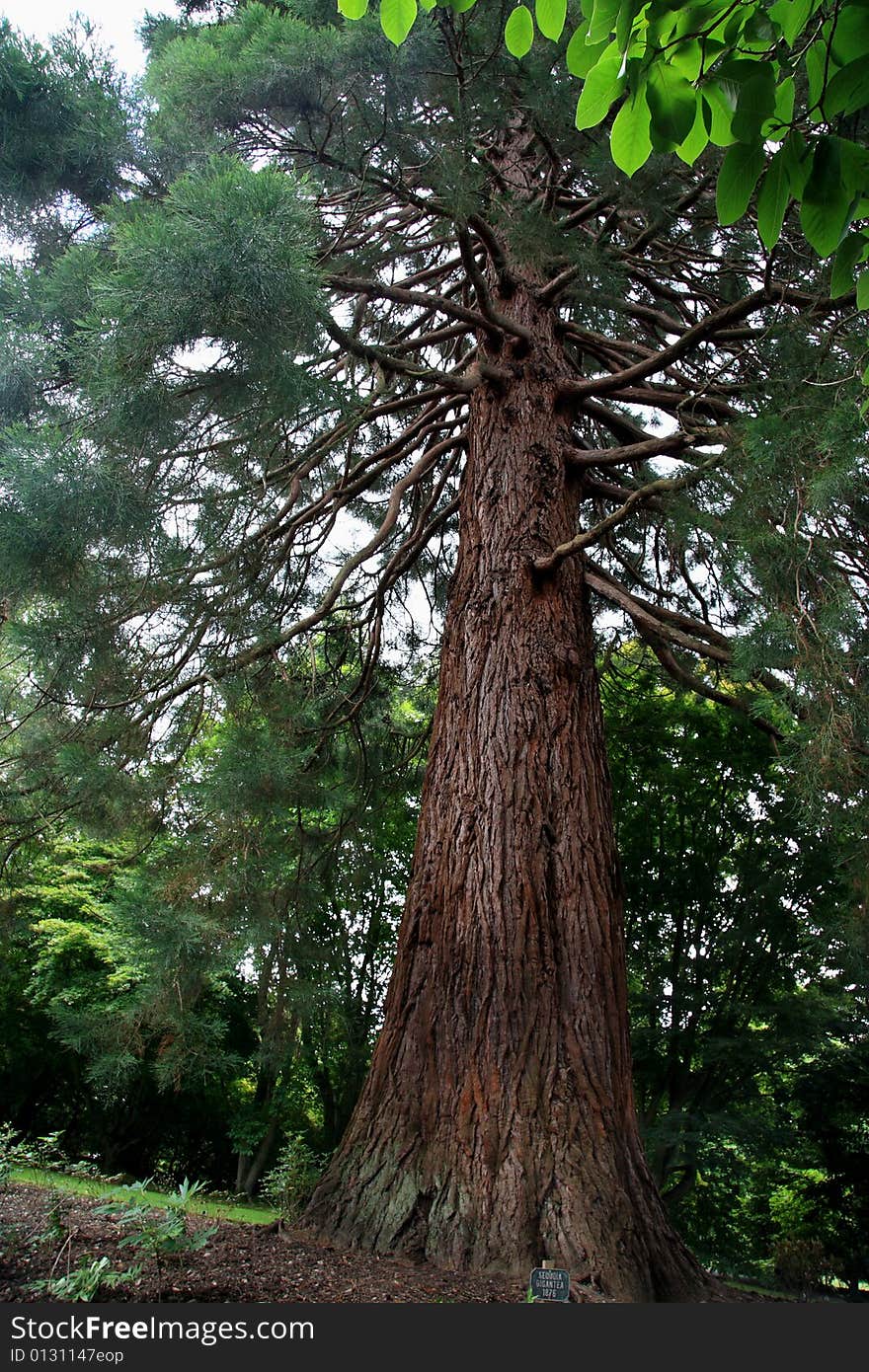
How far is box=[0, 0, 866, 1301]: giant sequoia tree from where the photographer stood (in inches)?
112

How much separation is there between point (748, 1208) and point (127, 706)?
355 inches

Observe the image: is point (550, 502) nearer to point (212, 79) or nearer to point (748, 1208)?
point (212, 79)

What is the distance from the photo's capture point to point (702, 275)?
17.9 feet

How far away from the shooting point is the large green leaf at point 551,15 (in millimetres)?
1617

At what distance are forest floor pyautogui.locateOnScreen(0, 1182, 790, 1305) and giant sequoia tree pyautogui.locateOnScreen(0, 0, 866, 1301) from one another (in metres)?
0.15

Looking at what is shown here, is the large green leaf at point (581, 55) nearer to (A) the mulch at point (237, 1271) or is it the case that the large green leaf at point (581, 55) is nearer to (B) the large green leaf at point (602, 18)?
(B) the large green leaf at point (602, 18)

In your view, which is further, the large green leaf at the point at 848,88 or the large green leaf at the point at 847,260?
the large green leaf at the point at 847,260

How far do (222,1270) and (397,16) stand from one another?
310 centimetres

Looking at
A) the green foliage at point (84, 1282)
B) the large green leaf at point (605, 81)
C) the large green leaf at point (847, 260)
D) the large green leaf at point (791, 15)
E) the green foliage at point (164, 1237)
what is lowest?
the green foliage at point (84, 1282)

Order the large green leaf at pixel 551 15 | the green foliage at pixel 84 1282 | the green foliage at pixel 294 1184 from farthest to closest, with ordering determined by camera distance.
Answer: the green foliage at pixel 294 1184 < the green foliage at pixel 84 1282 < the large green leaf at pixel 551 15

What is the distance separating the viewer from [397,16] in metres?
1.67

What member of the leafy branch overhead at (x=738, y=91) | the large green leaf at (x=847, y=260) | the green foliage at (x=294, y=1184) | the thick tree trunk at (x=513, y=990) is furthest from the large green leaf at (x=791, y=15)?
the green foliage at (x=294, y=1184)

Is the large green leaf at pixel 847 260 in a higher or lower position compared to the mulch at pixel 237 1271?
higher

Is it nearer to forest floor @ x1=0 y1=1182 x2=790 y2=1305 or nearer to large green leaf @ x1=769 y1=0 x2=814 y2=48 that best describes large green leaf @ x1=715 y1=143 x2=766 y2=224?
large green leaf @ x1=769 y1=0 x2=814 y2=48
